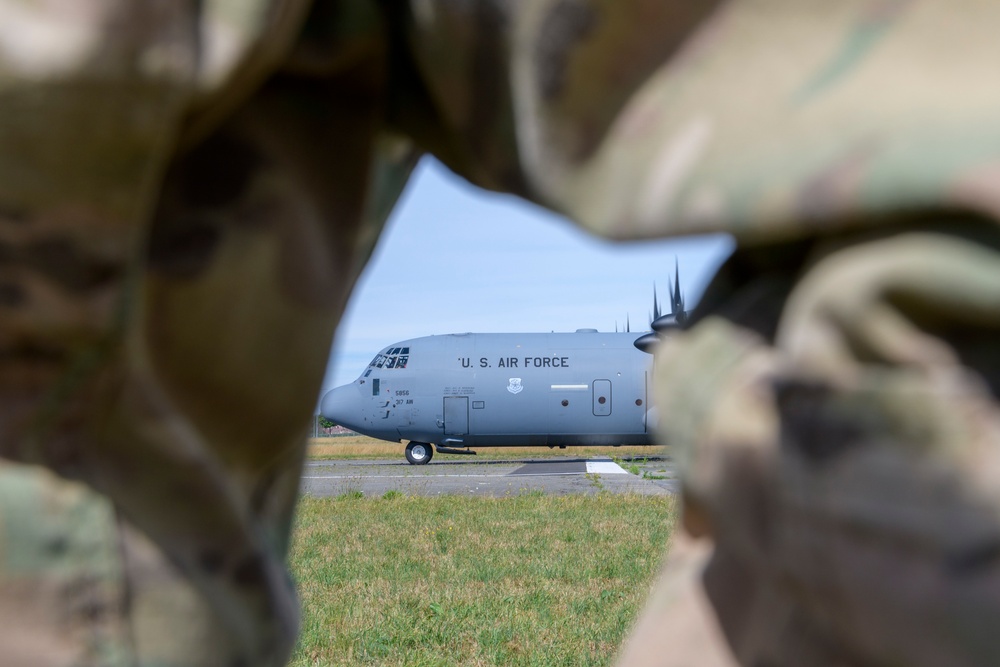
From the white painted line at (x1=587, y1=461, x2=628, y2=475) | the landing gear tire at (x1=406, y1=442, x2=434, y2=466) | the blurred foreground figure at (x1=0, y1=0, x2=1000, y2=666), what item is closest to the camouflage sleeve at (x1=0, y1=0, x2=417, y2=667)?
the blurred foreground figure at (x1=0, y1=0, x2=1000, y2=666)

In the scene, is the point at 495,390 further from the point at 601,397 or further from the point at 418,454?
the point at 418,454

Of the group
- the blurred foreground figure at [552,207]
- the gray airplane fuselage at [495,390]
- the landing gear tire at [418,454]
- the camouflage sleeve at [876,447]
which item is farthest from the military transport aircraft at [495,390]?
the camouflage sleeve at [876,447]

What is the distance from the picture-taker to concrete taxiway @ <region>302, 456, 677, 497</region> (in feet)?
29.1

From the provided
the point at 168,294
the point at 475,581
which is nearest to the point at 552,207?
the point at 168,294

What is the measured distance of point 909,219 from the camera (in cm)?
29

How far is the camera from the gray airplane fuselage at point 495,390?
39.9 ft

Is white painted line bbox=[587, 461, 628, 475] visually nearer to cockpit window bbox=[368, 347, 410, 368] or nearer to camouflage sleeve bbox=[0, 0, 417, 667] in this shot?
cockpit window bbox=[368, 347, 410, 368]

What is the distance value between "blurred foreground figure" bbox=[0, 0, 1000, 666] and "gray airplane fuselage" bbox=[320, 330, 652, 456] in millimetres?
11511

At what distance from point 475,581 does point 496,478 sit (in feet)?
23.0

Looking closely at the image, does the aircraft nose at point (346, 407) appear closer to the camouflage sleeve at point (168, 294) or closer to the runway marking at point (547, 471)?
the runway marking at point (547, 471)

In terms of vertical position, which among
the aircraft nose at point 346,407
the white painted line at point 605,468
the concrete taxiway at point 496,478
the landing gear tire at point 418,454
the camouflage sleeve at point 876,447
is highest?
the aircraft nose at point 346,407

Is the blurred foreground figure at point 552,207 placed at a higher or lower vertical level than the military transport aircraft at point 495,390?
lower

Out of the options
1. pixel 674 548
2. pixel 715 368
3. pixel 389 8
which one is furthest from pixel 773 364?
pixel 389 8

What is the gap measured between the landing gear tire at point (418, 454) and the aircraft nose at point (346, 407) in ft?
6.10
